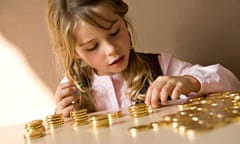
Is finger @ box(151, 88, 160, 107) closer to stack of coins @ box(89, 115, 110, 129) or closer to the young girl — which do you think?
the young girl

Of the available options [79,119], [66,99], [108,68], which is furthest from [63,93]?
[79,119]

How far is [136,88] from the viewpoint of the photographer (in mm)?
1056

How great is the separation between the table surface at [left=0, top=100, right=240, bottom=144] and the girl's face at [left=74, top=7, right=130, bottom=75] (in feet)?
0.92

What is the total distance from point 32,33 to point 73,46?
35cm

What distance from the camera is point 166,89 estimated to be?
2.30 feet

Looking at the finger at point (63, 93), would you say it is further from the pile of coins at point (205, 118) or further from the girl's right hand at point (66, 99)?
the pile of coins at point (205, 118)

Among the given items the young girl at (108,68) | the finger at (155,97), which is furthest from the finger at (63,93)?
the finger at (155,97)

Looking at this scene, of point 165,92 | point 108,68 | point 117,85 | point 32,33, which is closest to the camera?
point 165,92

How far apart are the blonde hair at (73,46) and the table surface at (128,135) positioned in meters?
0.37

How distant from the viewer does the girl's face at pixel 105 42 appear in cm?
90

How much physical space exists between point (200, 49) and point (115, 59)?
391 mm

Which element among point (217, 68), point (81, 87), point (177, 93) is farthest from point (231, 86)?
point (81, 87)

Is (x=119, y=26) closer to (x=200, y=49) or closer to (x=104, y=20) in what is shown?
(x=104, y=20)

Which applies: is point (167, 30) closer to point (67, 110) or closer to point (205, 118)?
point (67, 110)
